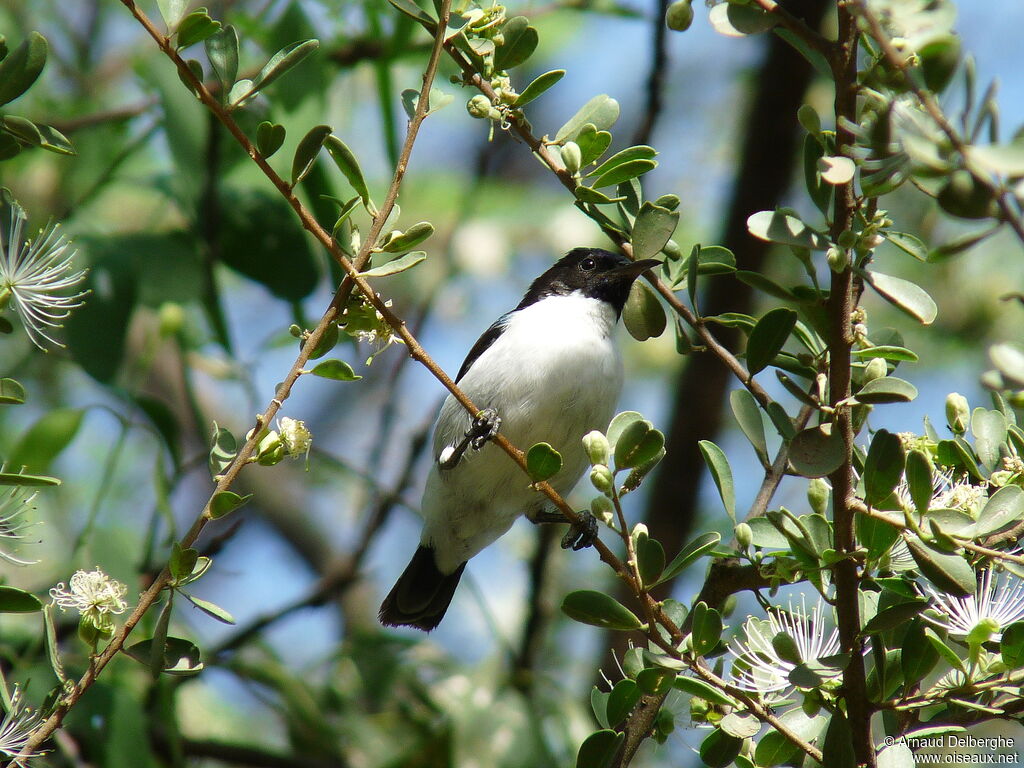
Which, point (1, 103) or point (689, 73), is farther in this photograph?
point (689, 73)

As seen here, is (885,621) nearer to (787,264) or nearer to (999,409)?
(999,409)

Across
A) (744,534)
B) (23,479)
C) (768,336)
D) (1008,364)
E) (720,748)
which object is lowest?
(720,748)

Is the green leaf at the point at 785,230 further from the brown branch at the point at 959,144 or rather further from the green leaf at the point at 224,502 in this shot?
the green leaf at the point at 224,502

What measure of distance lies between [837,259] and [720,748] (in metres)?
0.88

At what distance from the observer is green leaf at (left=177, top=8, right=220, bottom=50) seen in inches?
68.2

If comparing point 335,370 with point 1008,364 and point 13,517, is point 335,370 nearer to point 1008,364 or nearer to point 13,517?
point 13,517

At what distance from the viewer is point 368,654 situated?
14.4 feet

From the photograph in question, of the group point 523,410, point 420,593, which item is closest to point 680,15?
point 523,410

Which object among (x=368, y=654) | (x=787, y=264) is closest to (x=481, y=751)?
(x=368, y=654)

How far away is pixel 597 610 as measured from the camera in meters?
1.77

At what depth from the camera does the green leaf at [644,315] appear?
2225 millimetres

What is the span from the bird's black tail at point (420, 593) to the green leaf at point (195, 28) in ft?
8.74

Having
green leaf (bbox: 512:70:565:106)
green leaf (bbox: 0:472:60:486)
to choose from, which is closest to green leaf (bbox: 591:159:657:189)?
green leaf (bbox: 512:70:565:106)

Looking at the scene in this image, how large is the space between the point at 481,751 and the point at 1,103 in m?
2.77
